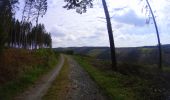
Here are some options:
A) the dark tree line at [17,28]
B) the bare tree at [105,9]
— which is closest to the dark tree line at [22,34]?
the dark tree line at [17,28]

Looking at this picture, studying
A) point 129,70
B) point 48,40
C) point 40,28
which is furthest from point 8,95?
point 48,40

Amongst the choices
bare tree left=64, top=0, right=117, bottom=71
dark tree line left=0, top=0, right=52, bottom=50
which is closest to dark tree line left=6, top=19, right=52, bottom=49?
dark tree line left=0, top=0, right=52, bottom=50

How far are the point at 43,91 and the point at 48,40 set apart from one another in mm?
134826

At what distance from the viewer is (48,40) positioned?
15212 centimetres

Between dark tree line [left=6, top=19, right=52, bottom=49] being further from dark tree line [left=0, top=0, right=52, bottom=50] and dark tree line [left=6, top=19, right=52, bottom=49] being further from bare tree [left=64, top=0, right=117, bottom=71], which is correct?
bare tree [left=64, top=0, right=117, bottom=71]

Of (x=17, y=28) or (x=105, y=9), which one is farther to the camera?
(x=17, y=28)

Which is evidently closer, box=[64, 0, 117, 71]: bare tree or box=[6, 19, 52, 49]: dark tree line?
box=[64, 0, 117, 71]: bare tree

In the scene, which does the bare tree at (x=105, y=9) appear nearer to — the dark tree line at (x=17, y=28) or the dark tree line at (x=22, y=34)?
the dark tree line at (x=17, y=28)

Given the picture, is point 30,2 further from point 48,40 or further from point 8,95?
point 48,40

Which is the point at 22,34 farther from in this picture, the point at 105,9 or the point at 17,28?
the point at 105,9

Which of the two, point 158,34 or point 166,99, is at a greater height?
point 158,34

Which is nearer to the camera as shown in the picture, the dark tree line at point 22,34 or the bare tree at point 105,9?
the bare tree at point 105,9

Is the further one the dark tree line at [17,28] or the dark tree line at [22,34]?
the dark tree line at [22,34]

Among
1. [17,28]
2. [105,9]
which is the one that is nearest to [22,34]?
[17,28]
